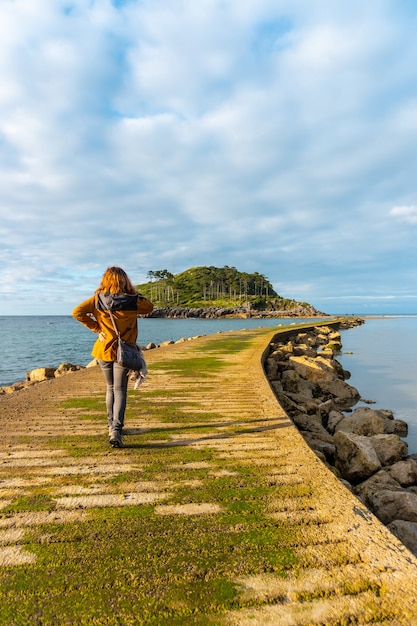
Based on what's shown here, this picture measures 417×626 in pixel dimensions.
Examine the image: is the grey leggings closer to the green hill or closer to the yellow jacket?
the yellow jacket

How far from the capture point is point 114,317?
4.59 meters

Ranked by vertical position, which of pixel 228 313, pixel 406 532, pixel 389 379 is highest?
pixel 228 313

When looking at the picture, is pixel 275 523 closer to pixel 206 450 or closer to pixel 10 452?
pixel 206 450

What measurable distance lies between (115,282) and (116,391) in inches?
55.7

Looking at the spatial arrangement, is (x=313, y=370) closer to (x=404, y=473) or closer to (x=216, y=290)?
(x=404, y=473)

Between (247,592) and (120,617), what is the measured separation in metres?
0.73

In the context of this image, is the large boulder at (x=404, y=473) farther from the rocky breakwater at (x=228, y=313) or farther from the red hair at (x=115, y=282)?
the rocky breakwater at (x=228, y=313)

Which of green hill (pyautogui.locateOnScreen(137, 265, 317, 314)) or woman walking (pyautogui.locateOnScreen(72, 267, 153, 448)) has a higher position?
green hill (pyautogui.locateOnScreen(137, 265, 317, 314))

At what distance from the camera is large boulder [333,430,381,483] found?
5.66 m

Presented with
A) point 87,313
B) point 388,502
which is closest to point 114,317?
point 87,313

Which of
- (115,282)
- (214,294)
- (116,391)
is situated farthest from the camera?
(214,294)

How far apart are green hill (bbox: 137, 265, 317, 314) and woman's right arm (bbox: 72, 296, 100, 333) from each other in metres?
142

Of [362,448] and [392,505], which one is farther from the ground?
[362,448]

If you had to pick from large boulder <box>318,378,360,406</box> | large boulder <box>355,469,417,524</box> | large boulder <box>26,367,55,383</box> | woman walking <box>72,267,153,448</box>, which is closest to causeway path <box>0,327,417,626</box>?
woman walking <box>72,267,153,448</box>
